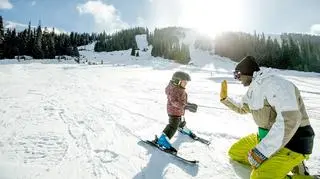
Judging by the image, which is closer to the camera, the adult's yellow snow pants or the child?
the adult's yellow snow pants

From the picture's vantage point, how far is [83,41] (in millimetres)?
142375

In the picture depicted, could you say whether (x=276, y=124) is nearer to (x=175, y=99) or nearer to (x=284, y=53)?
(x=175, y=99)

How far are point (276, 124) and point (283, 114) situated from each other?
6.0 inches

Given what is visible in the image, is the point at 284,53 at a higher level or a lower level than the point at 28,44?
lower

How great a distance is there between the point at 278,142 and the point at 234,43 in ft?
371

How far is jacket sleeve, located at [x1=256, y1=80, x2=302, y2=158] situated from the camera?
3523 mm

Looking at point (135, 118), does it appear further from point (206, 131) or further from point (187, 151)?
point (187, 151)

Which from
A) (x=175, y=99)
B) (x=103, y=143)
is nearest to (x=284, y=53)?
(x=175, y=99)

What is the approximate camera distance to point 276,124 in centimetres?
361

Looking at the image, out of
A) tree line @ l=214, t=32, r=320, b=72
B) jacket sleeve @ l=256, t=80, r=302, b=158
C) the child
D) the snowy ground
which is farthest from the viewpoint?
tree line @ l=214, t=32, r=320, b=72

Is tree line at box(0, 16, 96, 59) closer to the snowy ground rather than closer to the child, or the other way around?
the snowy ground

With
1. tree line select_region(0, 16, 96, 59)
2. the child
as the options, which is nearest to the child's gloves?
the child

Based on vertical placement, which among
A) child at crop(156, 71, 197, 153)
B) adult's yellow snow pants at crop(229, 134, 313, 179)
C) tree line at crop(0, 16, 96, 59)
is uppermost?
tree line at crop(0, 16, 96, 59)

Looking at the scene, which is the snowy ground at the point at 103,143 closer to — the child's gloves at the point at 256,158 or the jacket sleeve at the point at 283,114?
the child's gloves at the point at 256,158
